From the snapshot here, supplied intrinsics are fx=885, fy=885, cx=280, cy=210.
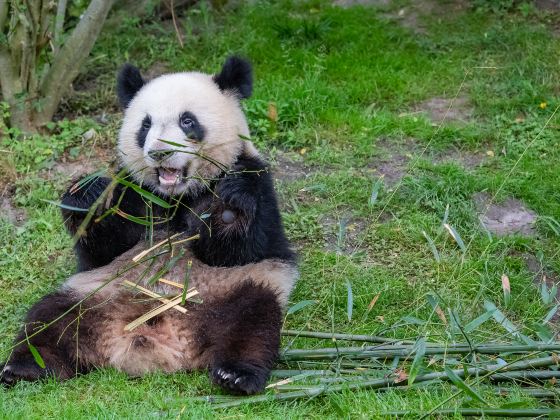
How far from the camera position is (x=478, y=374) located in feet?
13.6

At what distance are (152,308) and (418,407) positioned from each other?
1.56 m

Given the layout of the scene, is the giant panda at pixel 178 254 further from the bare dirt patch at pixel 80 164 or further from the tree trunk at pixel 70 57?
the tree trunk at pixel 70 57

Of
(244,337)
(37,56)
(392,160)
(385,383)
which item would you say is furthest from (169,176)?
(37,56)

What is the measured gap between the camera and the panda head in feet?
16.3

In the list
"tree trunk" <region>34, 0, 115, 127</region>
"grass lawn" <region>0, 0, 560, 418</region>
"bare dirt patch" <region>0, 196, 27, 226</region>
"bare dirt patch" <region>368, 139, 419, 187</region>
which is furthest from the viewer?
"tree trunk" <region>34, 0, 115, 127</region>

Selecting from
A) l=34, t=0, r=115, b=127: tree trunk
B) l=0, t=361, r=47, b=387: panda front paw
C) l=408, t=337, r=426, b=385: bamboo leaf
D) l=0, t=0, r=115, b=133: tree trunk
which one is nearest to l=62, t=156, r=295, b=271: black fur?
l=0, t=361, r=47, b=387: panda front paw

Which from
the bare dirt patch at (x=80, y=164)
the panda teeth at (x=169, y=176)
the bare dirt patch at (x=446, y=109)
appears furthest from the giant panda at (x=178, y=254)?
the bare dirt patch at (x=446, y=109)

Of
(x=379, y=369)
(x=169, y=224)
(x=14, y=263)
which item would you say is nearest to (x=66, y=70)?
(x=14, y=263)

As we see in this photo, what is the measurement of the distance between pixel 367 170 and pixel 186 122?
6.59ft

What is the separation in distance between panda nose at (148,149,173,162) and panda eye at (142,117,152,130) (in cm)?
39

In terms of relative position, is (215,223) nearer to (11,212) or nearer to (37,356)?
(37,356)

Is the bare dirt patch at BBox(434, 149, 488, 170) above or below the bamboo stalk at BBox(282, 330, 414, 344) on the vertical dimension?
below

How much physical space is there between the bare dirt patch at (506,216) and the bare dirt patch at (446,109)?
1127 mm

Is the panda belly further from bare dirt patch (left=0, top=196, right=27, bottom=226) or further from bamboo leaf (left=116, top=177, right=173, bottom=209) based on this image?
bare dirt patch (left=0, top=196, right=27, bottom=226)
